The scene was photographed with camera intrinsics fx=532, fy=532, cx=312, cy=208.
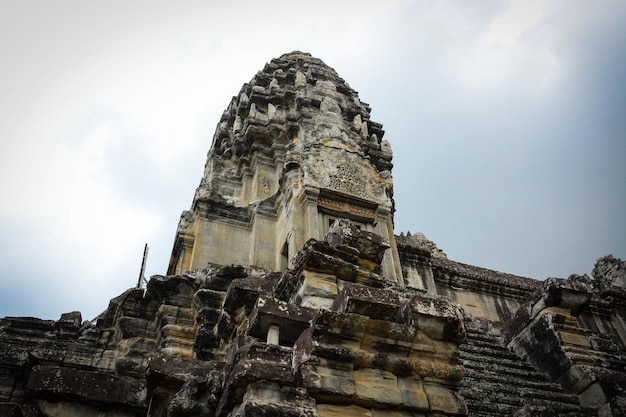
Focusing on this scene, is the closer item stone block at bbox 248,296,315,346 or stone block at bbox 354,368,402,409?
stone block at bbox 354,368,402,409

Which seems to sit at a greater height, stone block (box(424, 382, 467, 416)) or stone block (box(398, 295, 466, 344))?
stone block (box(398, 295, 466, 344))

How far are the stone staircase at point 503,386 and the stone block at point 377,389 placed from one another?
8.69ft

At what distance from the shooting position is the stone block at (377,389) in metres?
4.31

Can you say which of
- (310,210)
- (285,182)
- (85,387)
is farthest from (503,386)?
(285,182)

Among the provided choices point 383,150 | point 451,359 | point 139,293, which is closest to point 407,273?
point 383,150

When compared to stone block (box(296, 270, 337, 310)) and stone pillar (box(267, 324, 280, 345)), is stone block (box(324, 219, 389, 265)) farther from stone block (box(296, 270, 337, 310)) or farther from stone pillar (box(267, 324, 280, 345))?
stone pillar (box(267, 324, 280, 345))

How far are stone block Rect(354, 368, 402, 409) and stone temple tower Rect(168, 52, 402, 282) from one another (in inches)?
321

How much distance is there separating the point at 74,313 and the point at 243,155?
8791 millimetres

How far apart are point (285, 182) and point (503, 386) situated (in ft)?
27.2

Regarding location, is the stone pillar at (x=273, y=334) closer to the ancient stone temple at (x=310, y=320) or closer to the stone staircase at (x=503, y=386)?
the ancient stone temple at (x=310, y=320)

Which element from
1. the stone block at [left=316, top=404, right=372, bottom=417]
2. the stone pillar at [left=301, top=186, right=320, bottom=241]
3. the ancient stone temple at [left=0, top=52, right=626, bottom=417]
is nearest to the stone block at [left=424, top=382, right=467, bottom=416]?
the ancient stone temple at [left=0, top=52, right=626, bottom=417]

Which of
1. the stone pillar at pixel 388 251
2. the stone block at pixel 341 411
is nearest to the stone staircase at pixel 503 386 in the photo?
the stone block at pixel 341 411

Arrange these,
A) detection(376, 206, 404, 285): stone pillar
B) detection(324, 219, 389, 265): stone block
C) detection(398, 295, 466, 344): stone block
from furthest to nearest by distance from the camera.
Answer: detection(376, 206, 404, 285): stone pillar, detection(324, 219, 389, 265): stone block, detection(398, 295, 466, 344): stone block

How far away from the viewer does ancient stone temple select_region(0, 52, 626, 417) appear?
4488 millimetres
